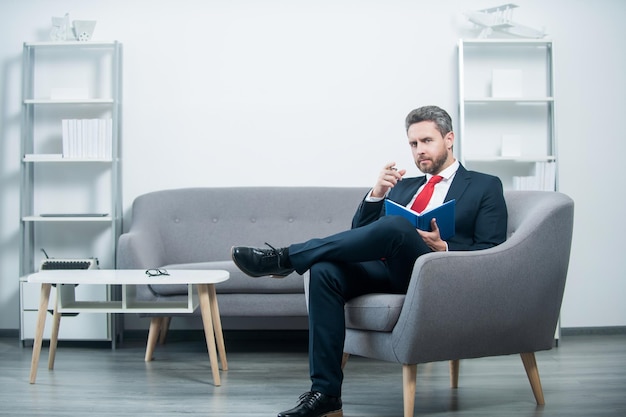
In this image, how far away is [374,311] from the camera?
2.61m

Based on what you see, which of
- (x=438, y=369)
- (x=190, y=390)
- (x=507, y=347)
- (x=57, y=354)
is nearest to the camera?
(x=507, y=347)

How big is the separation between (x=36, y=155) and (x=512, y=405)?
3.04 m

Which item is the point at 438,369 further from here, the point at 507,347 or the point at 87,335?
the point at 87,335

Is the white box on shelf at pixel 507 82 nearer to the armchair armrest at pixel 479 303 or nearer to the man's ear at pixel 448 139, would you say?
the man's ear at pixel 448 139

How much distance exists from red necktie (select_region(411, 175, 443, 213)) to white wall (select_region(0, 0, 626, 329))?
158 cm

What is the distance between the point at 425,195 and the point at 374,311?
2.11 feet

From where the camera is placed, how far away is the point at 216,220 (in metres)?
4.43

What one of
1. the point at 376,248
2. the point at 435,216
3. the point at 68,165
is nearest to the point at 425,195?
the point at 435,216

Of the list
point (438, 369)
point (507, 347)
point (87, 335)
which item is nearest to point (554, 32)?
point (438, 369)

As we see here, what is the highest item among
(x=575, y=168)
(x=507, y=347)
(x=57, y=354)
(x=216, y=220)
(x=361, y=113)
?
(x=361, y=113)

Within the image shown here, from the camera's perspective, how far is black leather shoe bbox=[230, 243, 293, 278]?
267cm

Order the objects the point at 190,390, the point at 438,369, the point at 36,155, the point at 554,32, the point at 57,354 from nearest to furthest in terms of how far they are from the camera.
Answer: the point at 190,390, the point at 438,369, the point at 57,354, the point at 36,155, the point at 554,32

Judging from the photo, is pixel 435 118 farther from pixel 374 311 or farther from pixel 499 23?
pixel 499 23

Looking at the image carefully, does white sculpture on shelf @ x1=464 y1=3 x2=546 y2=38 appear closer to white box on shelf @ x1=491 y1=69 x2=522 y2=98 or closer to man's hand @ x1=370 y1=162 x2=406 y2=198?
white box on shelf @ x1=491 y1=69 x2=522 y2=98
